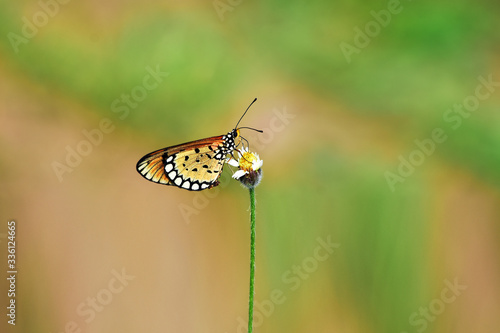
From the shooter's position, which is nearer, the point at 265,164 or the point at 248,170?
the point at 248,170

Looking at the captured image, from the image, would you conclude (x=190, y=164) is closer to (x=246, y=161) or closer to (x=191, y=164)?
(x=191, y=164)

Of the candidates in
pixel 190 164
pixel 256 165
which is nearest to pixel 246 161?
pixel 256 165

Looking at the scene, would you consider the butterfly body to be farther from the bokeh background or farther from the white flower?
the bokeh background

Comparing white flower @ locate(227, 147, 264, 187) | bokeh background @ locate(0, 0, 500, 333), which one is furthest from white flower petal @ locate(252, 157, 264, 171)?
bokeh background @ locate(0, 0, 500, 333)

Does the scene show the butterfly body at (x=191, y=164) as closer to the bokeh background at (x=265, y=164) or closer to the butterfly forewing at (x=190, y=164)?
the butterfly forewing at (x=190, y=164)

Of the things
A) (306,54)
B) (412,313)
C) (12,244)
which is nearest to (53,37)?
(12,244)

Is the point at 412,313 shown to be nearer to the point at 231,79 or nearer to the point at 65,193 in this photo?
the point at 231,79

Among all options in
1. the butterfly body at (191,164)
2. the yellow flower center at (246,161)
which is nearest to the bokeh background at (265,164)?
the butterfly body at (191,164)
